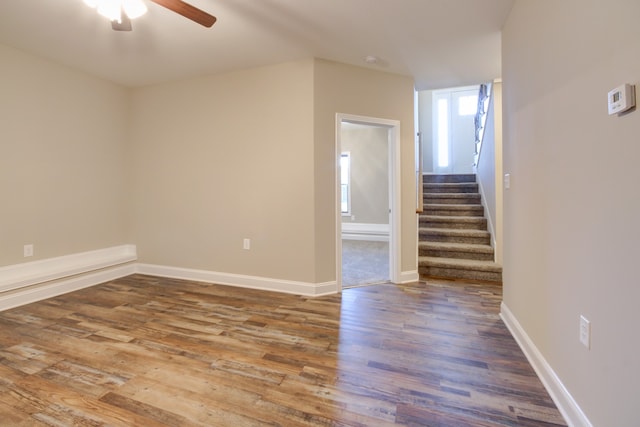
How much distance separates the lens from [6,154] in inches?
→ 116

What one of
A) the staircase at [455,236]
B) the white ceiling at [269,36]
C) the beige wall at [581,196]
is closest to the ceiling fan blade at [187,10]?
the white ceiling at [269,36]

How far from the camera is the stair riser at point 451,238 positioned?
4.23m

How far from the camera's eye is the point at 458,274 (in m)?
3.85

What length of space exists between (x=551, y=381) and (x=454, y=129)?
21.3 feet

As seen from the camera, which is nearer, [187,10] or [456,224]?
[187,10]

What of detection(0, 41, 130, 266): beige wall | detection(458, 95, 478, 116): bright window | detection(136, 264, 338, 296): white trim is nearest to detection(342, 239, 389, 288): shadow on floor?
detection(136, 264, 338, 296): white trim

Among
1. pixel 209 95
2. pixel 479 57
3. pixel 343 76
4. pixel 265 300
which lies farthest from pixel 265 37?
pixel 265 300

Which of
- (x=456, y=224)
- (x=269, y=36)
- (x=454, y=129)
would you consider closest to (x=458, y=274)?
(x=456, y=224)

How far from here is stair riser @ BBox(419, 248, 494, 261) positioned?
4.02 metres

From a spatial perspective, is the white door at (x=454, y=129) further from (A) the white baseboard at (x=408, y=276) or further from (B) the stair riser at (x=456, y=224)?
(A) the white baseboard at (x=408, y=276)

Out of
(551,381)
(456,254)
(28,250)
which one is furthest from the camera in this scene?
(456,254)

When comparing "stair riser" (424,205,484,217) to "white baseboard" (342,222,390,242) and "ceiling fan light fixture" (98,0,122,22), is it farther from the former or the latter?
"ceiling fan light fixture" (98,0,122,22)

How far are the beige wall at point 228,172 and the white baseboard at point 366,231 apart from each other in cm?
382

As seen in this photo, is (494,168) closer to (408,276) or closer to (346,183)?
(408,276)
